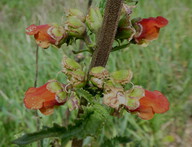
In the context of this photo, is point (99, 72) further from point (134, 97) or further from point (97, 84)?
point (134, 97)

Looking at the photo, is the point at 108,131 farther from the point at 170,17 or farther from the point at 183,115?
the point at 170,17

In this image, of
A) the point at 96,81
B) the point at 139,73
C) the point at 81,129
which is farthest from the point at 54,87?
the point at 139,73

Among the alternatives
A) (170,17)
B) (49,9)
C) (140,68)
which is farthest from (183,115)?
(49,9)

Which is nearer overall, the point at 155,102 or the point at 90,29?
the point at 155,102

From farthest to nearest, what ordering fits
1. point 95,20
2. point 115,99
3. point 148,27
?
point 148,27 < point 95,20 < point 115,99

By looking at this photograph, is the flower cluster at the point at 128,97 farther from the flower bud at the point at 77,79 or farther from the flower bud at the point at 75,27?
the flower bud at the point at 75,27

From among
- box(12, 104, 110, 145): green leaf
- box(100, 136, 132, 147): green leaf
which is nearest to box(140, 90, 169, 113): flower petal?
box(12, 104, 110, 145): green leaf

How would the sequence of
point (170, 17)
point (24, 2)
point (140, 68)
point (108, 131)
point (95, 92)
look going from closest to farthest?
point (95, 92) < point (108, 131) < point (140, 68) < point (170, 17) < point (24, 2)

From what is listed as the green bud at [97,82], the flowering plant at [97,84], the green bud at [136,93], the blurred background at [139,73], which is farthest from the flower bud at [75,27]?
the blurred background at [139,73]

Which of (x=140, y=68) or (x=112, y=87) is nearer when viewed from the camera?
(x=112, y=87)
